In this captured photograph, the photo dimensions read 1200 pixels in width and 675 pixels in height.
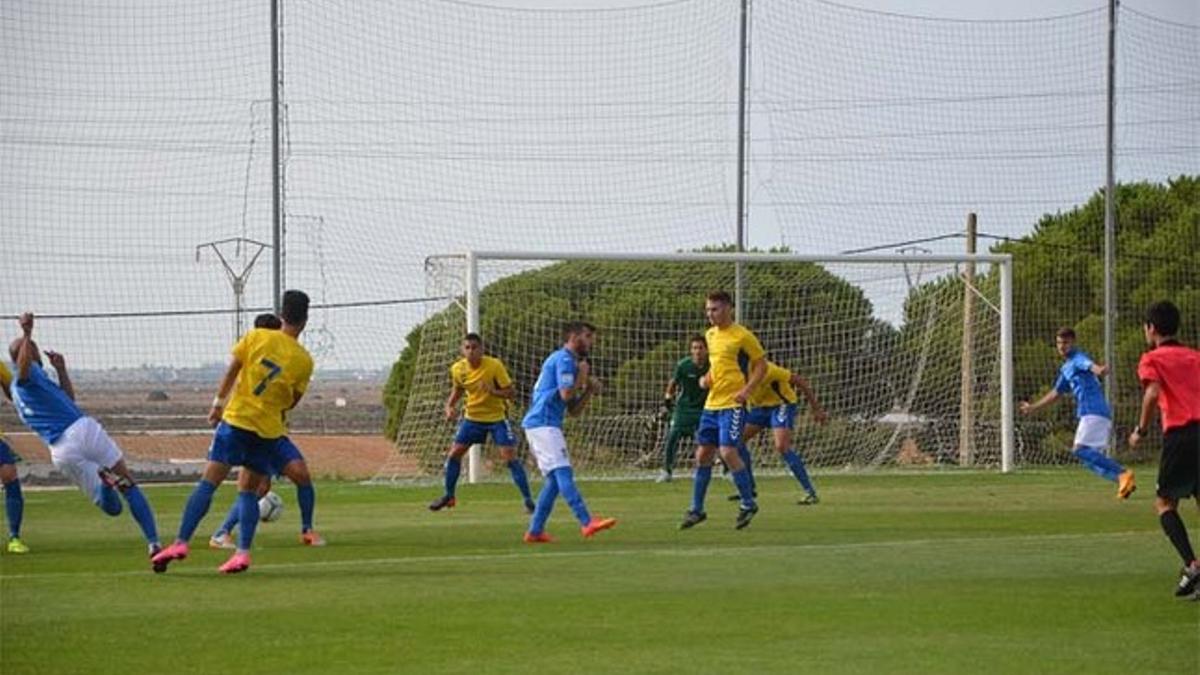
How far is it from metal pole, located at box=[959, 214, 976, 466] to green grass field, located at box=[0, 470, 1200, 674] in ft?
A: 39.2

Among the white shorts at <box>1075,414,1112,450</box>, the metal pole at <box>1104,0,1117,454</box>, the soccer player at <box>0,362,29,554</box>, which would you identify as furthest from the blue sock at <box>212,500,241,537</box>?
the metal pole at <box>1104,0,1117,454</box>

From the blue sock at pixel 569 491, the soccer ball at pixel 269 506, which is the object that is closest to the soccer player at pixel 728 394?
the blue sock at pixel 569 491

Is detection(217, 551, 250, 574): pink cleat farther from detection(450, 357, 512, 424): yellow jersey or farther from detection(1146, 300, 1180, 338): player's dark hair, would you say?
detection(450, 357, 512, 424): yellow jersey

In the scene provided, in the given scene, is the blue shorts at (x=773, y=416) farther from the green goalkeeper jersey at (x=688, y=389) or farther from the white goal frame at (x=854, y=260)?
the white goal frame at (x=854, y=260)

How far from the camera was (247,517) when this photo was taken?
55.4ft

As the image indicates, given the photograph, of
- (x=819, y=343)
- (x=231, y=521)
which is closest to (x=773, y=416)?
(x=231, y=521)

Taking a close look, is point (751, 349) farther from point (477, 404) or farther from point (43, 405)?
point (43, 405)

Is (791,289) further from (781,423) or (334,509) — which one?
(334,509)

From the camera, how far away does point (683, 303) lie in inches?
1428

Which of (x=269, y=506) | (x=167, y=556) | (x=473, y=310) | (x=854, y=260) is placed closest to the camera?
(x=167, y=556)

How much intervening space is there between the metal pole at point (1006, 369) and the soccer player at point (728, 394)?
43.7 ft

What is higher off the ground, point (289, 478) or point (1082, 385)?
point (1082, 385)

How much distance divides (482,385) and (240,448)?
27.1 feet

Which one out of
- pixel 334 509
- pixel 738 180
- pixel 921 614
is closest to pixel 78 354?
pixel 334 509
